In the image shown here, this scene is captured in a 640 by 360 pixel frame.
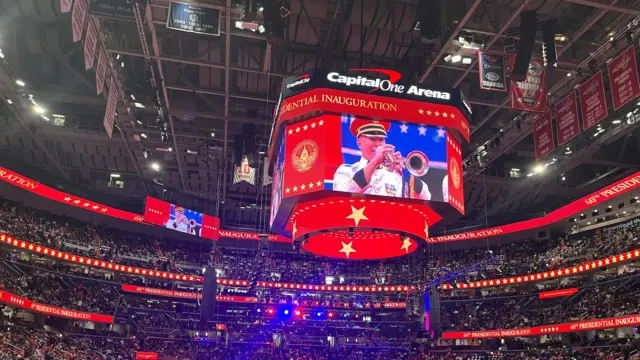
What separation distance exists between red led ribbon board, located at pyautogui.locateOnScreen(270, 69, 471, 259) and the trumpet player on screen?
25 mm

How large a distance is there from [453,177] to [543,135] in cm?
771

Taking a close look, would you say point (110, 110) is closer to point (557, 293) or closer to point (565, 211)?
point (565, 211)

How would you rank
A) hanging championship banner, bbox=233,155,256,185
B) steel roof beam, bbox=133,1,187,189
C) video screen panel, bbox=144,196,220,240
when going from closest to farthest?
1. steel roof beam, bbox=133,1,187,189
2. hanging championship banner, bbox=233,155,256,185
3. video screen panel, bbox=144,196,220,240

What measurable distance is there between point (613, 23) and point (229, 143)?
17664mm

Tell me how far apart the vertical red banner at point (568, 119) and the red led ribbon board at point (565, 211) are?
9.56 m

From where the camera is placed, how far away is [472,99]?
70.3 feet

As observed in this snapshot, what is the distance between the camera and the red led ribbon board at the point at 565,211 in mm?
27109

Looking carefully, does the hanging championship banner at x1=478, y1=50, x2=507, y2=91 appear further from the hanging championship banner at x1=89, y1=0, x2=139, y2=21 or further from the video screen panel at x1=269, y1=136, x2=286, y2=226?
the hanging championship banner at x1=89, y1=0, x2=139, y2=21

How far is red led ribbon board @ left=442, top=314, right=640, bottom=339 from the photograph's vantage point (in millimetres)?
26281

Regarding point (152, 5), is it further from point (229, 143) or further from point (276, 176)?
point (229, 143)

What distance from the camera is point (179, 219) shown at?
38.8 metres

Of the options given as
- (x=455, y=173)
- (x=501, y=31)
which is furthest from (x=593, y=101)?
(x=455, y=173)

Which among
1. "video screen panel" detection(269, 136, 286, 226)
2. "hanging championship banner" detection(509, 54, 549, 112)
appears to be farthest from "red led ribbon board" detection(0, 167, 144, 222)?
"hanging championship banner" detection(509, 54, 549, 112)

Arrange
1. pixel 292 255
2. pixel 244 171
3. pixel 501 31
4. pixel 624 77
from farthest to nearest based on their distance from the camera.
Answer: pixel 292 255 → pixel 244 171 → pixel 501 31 → pixel 624 77
